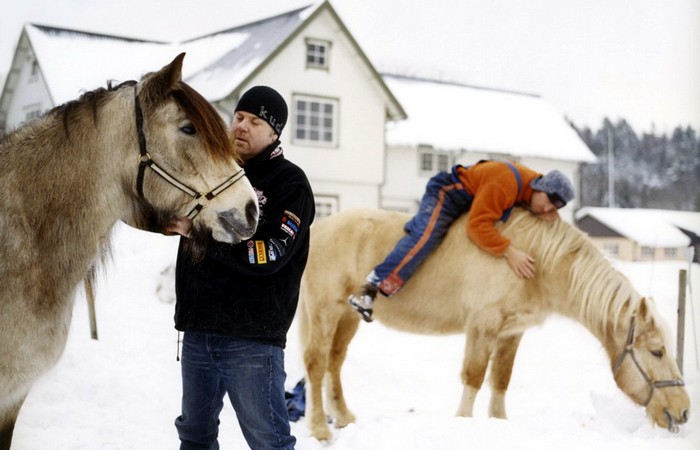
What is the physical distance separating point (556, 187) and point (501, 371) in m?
1.70

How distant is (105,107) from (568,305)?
13.4ft

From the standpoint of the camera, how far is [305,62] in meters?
17.6

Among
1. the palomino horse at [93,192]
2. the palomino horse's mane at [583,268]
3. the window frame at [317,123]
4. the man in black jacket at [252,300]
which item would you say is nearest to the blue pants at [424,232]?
the palomino horse's mane at [583,268]

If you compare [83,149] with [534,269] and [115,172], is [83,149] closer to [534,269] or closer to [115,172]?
[115,172]

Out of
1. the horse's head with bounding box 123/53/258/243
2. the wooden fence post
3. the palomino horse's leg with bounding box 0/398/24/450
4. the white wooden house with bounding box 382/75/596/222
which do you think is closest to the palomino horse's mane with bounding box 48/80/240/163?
the horse's head with bounding box 123/53/258/243

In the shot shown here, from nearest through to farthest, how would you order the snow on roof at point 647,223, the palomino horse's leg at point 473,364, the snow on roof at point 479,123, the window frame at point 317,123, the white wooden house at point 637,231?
the palomino horse's leg at point 473,364 < the window frame at point 317,123 < the snow on roof at point 479,123 < the snow on roof at point 647,223 < the white wooden house at point 637,231

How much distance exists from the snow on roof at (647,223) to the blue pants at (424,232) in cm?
1978

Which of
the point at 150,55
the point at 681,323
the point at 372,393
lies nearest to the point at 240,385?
the point at 372,393

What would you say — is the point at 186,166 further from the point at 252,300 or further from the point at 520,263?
the point at 520,263

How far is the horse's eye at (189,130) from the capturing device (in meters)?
2.20

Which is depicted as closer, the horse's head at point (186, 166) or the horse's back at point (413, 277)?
the horse's head at point (186, 166)

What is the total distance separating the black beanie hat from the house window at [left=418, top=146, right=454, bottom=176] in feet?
67.5

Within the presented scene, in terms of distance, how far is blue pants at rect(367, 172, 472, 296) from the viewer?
17.1 ft

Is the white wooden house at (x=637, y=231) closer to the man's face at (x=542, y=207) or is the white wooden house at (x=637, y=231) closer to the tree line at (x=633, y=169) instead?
the tree line at (x=633, y=169)
